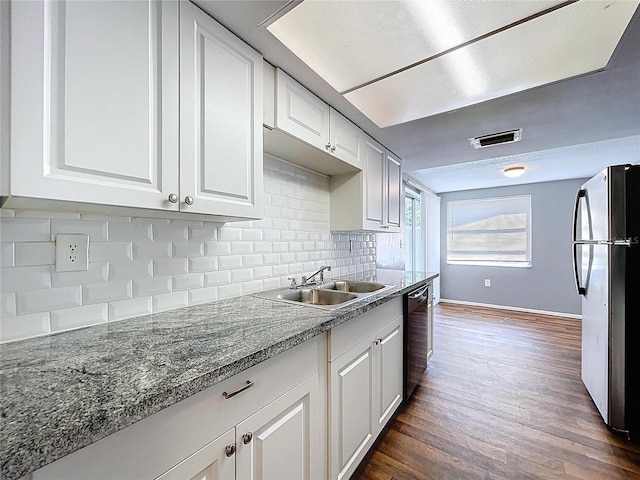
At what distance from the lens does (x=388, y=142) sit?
252 centimetres

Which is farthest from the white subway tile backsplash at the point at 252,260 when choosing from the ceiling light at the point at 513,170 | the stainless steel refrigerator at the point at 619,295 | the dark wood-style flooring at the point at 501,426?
the ceiling light at the point at 513,170

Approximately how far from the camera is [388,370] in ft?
5.72

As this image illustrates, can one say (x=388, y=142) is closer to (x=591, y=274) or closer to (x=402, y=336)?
(x=402, y=336)

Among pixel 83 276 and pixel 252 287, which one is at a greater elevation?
pixel 83 276

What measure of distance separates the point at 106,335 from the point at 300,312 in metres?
0.69

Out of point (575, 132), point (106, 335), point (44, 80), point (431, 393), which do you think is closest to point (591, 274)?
point (575, 132)

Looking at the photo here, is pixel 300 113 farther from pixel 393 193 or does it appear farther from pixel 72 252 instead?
pixel 393 193

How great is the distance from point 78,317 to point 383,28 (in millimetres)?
1614

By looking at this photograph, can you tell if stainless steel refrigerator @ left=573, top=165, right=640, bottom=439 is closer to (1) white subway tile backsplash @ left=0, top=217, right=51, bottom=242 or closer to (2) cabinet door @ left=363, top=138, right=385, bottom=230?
(2) cabinet door @ left=363, top=138, right=385, bottom=230

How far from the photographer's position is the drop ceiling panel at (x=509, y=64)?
1.15 metres

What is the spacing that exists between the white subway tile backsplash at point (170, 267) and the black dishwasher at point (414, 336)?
140 centimetres

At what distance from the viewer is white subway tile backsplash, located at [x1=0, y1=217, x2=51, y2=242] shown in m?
0.86

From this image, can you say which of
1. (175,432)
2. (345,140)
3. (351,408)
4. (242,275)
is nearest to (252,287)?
(242,275)

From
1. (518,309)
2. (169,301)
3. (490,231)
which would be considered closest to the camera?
(169,301)
